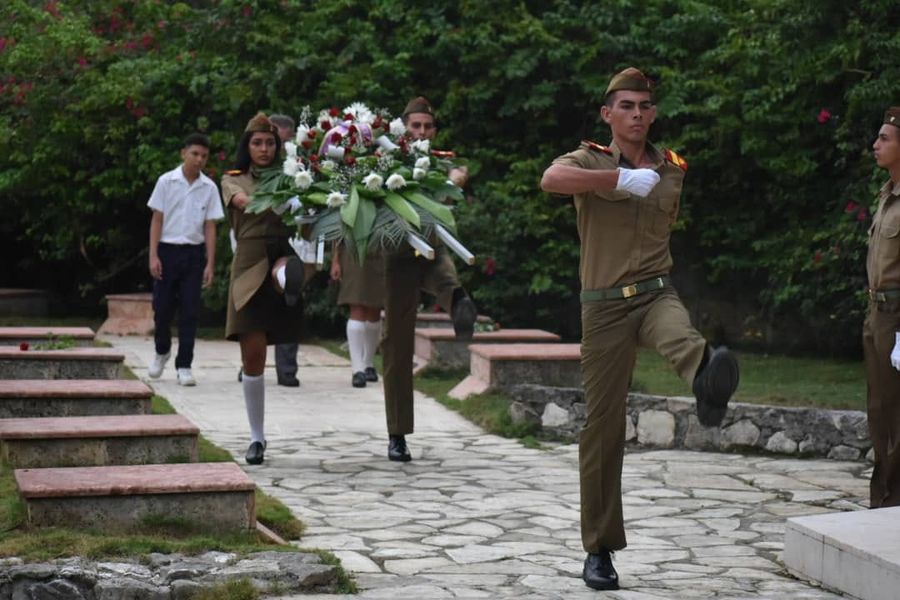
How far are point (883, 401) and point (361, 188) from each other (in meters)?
3.06

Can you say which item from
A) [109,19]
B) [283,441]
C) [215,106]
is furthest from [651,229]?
[109,19]

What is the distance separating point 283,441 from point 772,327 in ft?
22.9

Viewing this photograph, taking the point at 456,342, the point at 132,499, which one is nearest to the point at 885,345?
the point at 132,499

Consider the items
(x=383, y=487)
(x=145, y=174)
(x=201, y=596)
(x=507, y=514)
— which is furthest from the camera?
(x=145, y=174)

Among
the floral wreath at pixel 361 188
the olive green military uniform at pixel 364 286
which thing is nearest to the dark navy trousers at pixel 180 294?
the olive green military uniform at pixel 364 286

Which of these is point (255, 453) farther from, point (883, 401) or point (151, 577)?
point (883, 401)

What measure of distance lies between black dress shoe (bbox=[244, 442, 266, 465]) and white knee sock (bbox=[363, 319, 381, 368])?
11.4ft

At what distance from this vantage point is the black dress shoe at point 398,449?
909cm

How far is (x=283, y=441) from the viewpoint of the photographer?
9.81 m

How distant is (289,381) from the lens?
12289 millimetres

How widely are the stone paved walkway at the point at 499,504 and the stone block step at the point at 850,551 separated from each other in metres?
0.09

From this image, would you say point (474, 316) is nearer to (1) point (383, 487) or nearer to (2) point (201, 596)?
(1) point (383, 487)

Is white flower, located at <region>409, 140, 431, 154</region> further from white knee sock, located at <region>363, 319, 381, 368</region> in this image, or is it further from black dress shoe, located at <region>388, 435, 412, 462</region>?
white knee sock, located at <region>363, 319, 381, 368</region>

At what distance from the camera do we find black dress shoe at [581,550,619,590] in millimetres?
5930
